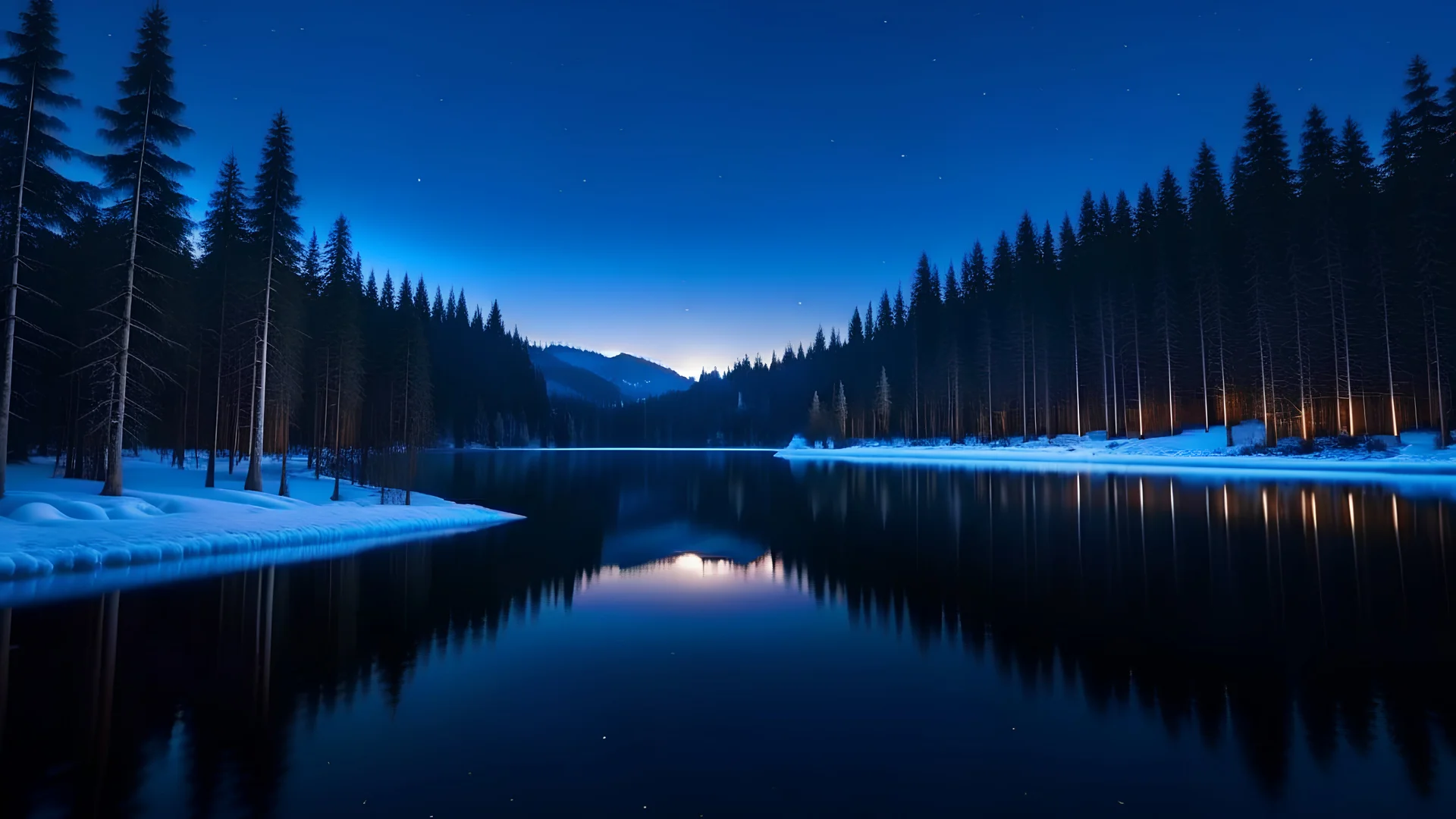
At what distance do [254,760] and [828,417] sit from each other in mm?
113973

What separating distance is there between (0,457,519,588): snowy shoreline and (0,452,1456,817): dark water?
3.29 meters

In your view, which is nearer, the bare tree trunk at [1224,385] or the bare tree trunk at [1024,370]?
the bare tree trunk at [1224,385]

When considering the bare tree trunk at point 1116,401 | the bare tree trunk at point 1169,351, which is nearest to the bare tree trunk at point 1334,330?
the bare tree trunk at point 1169,351

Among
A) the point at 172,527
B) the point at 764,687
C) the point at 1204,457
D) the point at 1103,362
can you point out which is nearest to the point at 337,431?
the point at 172,527

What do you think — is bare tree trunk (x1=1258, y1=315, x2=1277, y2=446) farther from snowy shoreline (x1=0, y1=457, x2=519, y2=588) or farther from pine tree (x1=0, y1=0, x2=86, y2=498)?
pine tree (x1=0, y1=0, x2=86, y2=498)

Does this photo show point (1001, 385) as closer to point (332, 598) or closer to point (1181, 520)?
point (1181, 520)

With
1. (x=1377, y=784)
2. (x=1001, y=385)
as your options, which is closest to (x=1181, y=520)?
(x=1377, y=784)

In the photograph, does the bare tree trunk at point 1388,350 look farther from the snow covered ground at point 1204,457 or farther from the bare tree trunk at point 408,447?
the bare tree trunk at point 408,447

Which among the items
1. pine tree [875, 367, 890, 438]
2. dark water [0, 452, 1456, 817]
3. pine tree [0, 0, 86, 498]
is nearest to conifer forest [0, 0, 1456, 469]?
pine tree [0, 0, 86, 498]

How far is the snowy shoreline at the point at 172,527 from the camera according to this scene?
13469 mm

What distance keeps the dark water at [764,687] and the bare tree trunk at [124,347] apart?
36.3ft

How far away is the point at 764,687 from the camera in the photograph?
7.92 metres

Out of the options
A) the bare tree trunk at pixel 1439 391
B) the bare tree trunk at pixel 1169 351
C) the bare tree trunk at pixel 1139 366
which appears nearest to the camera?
the bare tree trunk at pixel 1439 391

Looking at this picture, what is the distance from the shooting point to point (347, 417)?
4497cm
